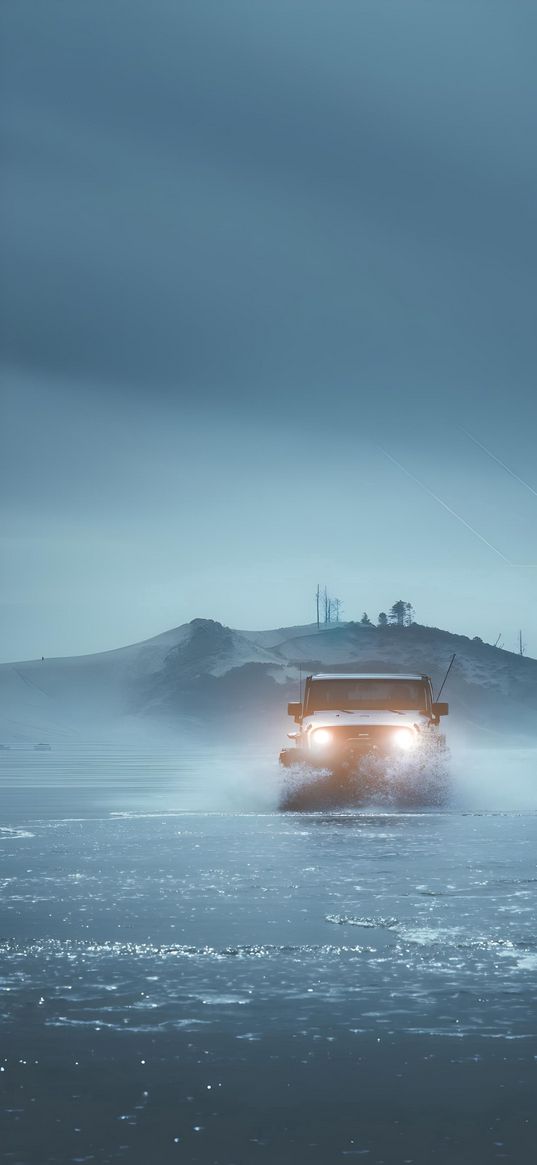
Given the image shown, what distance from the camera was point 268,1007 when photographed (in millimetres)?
8992

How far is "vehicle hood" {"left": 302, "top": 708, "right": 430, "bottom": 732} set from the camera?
88.6 feet

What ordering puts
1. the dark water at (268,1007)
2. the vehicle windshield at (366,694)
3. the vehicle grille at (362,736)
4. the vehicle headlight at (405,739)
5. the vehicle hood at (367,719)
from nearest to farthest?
the dark water at (268,1007), the vehicle headlight at (405,739), the vehicle grille at (362,736), the vehicle hood at (367,719), the vehicle windshield at (366,694)

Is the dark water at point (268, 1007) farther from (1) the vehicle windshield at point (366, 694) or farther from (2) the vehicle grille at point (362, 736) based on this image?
(1) the vehicle windshield at point (366, 694)

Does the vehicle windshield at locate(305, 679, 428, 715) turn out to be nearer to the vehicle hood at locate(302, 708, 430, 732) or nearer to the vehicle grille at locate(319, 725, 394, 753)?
the vehicle hood at locate(302, 708, 430, 732)

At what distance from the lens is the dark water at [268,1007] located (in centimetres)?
638

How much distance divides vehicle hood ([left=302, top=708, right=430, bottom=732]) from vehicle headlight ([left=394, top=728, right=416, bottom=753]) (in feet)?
0.34

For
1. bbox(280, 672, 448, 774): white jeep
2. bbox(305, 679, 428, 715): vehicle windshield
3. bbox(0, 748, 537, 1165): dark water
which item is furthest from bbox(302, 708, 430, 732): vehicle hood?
bbox(0, 748, 537, 1165): dark water

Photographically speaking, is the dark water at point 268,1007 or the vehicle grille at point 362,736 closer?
the dark water at point 268,1007

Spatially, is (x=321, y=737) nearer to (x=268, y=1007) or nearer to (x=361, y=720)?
(x=361, y=720)

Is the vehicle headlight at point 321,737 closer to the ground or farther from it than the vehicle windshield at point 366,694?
closer to the ground

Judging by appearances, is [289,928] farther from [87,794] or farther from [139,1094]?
[87,794]

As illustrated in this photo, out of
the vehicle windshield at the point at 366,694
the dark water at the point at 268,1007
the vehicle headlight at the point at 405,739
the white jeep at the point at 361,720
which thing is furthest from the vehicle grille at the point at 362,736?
the dark water at the point at 268,1007

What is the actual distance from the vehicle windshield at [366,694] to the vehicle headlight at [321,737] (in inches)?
38.2

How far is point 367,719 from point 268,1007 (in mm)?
18287
